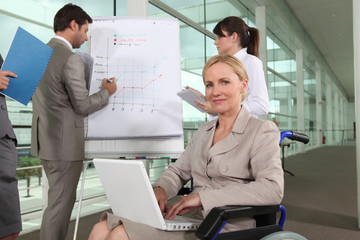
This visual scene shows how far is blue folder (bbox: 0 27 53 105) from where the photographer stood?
60.0 inches

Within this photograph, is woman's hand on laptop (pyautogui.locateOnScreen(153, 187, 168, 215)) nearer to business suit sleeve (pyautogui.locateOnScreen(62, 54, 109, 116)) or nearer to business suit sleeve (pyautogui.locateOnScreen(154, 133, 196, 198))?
business suit sleeve (pyautogui.locateOnScreen(154, 133, 196, 198))

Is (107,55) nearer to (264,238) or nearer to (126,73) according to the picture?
(126,73)

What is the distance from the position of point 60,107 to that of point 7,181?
1.65 ft

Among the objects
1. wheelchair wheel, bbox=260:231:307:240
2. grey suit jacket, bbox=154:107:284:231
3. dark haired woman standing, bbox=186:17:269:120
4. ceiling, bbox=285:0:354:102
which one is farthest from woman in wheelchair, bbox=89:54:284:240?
ceiling, bbox=285:0:354:102

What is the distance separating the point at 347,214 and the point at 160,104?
261 cm

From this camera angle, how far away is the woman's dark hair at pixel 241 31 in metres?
2.04

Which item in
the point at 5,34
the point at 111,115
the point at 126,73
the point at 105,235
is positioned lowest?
the point at 105,235

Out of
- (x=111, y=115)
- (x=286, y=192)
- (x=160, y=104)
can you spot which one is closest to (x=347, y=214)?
(x=286, y=192)

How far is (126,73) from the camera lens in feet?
7.18

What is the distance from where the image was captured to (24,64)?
5.16 feet

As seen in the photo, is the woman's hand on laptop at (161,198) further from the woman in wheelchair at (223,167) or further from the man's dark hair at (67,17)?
the man's dark hair at (67,17)

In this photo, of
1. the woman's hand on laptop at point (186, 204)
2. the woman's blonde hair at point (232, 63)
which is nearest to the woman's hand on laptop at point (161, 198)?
the woman's hand on laptop at point (186, 204)

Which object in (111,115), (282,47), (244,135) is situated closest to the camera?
(244,135)

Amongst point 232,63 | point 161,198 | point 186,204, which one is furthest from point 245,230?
point 232,63
